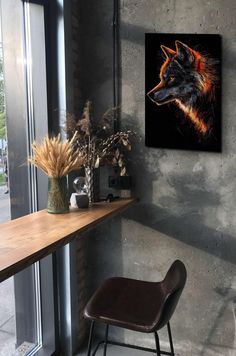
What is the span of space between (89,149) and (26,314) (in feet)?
3.72

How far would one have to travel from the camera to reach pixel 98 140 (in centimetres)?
234

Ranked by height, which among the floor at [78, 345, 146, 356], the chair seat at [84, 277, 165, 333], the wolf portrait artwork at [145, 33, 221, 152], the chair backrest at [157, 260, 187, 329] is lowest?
the floor at [78, 345, 146, 356]

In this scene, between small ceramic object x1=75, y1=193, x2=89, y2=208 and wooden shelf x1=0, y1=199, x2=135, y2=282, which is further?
small ceramic object x1=75, y1=193, x2=89, y2=208

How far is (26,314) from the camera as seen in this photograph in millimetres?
2387

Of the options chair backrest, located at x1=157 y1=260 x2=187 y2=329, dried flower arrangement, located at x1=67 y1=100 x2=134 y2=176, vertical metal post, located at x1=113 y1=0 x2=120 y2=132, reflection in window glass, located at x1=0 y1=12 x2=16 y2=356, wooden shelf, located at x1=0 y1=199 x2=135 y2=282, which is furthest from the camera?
vertical metal post, located at x1=113 y1=0 x2=120 y2=132

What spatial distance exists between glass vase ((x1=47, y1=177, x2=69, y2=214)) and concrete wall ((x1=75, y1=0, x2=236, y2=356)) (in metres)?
0.65

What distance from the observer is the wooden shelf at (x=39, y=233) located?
52.2 inches

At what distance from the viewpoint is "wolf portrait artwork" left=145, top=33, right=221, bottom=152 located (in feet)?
7.53

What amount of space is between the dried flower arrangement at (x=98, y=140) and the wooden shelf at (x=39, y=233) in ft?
1.00

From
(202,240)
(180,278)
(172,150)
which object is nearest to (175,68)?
(172,150)

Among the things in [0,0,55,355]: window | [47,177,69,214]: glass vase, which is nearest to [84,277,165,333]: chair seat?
[47,177,69,214]: glass vase

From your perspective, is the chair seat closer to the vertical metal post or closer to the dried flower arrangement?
the dried flower arrangement

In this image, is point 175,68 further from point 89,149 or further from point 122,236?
point 122,236

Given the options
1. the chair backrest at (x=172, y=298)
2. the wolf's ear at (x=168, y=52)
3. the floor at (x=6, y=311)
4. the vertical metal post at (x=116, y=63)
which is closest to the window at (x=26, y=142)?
the floor at (x=6, y=311)
